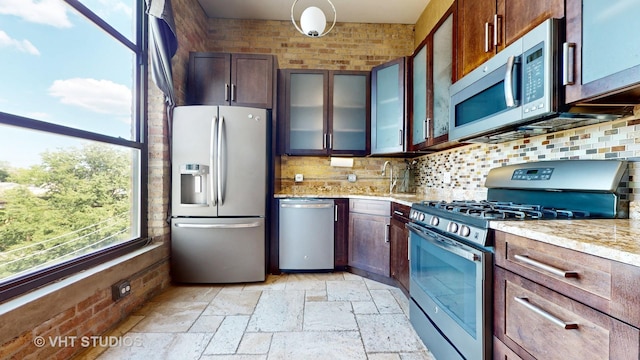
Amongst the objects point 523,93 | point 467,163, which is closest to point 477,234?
point 523,93

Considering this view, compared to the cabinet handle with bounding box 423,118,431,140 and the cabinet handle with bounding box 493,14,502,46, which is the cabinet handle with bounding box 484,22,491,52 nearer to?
the cabinet handle with bounding box 493,14,502,46

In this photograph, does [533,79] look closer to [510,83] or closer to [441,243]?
[510,83]

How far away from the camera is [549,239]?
2.86ft

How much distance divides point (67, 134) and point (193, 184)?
105cm

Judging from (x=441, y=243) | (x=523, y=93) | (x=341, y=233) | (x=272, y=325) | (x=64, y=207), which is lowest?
(x=272, y=325)

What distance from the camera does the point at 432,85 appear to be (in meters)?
2.30

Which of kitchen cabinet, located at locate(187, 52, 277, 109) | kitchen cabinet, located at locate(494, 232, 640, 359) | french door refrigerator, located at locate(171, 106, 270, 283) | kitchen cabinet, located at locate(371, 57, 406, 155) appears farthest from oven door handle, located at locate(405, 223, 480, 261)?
kitchen cabinet, located at locate(187, 52, 277, 109)

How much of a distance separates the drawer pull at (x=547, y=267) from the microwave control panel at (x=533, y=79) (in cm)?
66

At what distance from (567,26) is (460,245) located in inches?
40.4

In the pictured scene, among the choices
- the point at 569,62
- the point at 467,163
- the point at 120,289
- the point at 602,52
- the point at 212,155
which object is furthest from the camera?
the point at 212,155

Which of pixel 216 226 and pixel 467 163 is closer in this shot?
pixel 467 163

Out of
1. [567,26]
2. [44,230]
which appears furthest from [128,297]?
[567,26]

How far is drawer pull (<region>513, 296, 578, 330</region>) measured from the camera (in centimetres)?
81

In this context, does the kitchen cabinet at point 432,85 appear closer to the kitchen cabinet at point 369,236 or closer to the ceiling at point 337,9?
the kitchen cabinet at point 369,236
